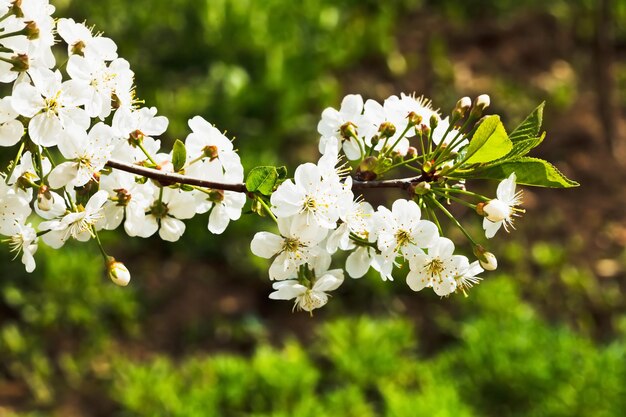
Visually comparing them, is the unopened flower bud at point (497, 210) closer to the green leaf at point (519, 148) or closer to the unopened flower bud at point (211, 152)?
the green leaf at point (519, 148)

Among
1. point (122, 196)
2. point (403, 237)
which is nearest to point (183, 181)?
point (122, 196)

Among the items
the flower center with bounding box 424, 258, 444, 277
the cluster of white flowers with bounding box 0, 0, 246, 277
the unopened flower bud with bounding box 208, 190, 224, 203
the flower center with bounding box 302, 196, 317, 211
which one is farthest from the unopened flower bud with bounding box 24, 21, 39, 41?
the flower center with bounding box 424, 258, 444, 277

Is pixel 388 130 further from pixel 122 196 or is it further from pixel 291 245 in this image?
→ pixel 122 196

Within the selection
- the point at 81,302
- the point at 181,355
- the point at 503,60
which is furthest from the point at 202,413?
the point at 503,60

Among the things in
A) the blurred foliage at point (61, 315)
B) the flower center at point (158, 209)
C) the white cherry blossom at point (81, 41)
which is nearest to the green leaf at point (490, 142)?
the flower center at point (158, 209)

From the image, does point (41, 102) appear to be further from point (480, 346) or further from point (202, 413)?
point (480, 346)

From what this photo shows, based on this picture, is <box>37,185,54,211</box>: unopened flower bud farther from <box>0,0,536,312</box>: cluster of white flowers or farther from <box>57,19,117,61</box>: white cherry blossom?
<box>57,19,117,61</box>: white cherry blossom
